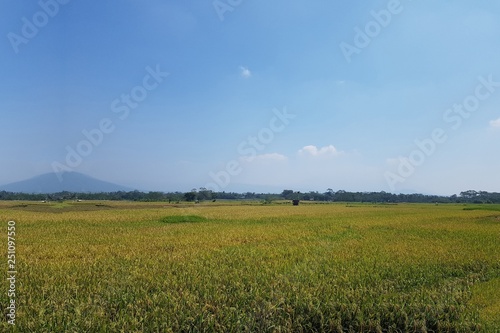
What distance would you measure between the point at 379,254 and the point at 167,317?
956 centimetres

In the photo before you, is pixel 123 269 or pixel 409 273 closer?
Result: pixel 123 269

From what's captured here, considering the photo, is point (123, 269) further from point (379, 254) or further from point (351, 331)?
point (379, 254)

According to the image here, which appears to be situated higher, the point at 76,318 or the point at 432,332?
the point at 76,318

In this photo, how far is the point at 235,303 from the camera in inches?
287

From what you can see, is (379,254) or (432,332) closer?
(432,332)

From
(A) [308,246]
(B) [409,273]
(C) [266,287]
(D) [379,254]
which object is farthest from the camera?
(A) [308,246]

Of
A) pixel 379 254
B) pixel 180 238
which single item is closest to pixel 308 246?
pixel 379 254

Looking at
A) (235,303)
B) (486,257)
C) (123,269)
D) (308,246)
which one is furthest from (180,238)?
(486,257)

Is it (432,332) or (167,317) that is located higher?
(167,317)

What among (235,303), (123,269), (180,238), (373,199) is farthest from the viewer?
(373,199)

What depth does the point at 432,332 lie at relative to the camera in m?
7.05

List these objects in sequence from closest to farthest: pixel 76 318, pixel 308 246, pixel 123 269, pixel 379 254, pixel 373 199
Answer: pixel 76 318 → pixel 123 269 → pixel 379 254 → pixel 308 246 → pixel 373 199

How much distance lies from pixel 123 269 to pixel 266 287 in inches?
161

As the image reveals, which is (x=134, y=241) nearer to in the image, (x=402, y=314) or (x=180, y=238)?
(x=180, y=238)
